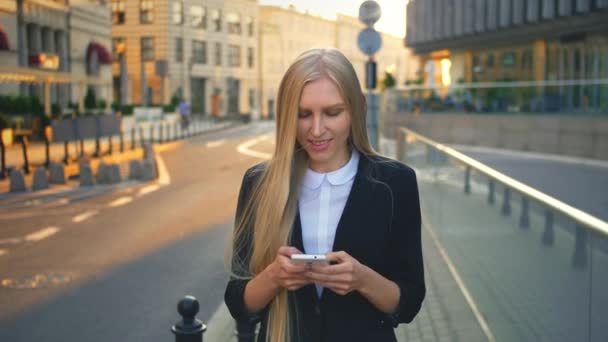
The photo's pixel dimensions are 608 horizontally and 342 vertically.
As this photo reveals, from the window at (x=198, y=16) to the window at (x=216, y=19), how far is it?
1.08 metres

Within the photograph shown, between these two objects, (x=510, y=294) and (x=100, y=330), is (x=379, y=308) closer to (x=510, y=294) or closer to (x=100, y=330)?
(x=510, y=294)

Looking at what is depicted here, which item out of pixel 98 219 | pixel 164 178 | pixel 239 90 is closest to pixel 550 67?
pixel 164 178

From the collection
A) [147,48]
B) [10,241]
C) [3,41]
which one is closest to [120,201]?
[10,241]

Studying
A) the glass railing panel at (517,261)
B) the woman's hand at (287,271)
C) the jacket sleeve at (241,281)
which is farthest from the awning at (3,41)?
the woman's hand at (287,271)

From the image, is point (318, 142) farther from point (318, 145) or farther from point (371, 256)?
point (371, 256)

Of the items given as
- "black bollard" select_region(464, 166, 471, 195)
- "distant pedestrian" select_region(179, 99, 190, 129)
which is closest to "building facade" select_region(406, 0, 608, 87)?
"distant pedestrian" select_region(179, 99, 190, 129)

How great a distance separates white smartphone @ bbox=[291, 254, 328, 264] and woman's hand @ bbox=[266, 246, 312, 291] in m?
0.04

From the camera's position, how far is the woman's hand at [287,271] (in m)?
2.37

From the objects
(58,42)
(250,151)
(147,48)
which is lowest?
(250,151)

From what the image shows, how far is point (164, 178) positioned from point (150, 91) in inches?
2034

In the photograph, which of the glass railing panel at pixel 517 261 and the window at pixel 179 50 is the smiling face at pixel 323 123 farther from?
the window at pixel 179 50

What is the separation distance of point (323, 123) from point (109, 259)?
7.92 meters

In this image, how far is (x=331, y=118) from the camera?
103 inches

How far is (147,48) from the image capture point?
237 feet
